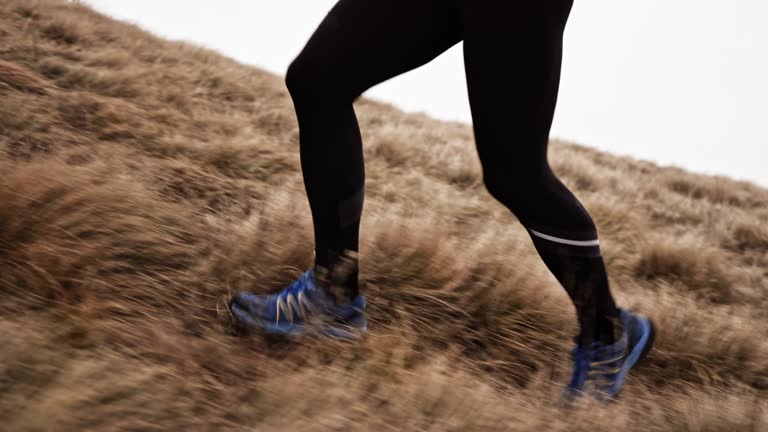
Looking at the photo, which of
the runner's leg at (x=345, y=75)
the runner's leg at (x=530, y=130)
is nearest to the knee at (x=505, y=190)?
the runner's leg at (x=530, y=130)

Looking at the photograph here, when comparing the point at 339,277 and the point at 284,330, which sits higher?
the point at 339,277

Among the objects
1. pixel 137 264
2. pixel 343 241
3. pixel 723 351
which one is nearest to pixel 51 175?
pixel 137 264

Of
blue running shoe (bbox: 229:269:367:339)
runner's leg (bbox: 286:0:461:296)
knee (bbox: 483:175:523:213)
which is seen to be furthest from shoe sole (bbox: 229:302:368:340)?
knee (bbox: 483:175:523:213)

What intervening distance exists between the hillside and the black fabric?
1.06 feet

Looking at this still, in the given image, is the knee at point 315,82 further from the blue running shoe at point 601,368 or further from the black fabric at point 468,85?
the blue running shoe at point 601,368

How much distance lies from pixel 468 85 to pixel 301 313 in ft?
2.41

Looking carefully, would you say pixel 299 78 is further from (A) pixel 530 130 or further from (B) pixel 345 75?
(A) pixel 530 130

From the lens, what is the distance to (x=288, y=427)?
72 centimetres

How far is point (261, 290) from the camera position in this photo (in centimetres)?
137

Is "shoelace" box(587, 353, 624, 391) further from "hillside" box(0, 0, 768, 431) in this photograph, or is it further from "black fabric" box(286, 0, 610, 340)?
"black fabric" box(286, 0, 610, 340)

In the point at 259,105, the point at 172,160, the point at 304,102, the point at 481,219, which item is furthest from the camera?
the point at 259,105

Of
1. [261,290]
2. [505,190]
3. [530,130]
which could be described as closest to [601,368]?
[505,190]

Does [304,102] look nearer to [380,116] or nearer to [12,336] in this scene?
[12,336]

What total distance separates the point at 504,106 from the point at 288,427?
790 millimetres
